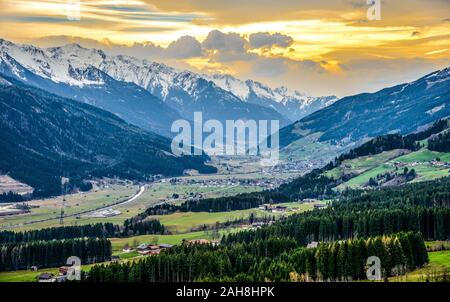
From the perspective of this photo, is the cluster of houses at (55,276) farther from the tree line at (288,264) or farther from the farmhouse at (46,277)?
the tree line at (288,264)

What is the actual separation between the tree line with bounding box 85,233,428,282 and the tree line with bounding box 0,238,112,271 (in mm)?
29830

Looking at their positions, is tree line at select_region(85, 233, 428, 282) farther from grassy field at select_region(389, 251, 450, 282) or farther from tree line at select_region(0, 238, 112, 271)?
tree line at select_region(0, 238, 112, 271)

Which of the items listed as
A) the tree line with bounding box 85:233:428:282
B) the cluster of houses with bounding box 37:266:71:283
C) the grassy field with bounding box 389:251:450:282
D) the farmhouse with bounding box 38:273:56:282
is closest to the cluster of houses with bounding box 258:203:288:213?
the cluster of houses with bounding box 37:266:71:283

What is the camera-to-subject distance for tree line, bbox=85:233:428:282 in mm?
73000

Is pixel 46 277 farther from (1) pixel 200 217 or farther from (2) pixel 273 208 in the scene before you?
(2) pixel 273 208

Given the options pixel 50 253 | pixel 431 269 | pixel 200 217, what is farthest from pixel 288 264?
pixel 200 217

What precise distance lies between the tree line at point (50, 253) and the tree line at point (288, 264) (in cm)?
2983

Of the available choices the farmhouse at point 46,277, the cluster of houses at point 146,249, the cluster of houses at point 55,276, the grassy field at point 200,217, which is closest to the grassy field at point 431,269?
the cluster of houses at point 55,276

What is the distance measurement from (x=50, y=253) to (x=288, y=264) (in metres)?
49.8

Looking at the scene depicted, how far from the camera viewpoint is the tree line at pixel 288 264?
73000 millimetres
